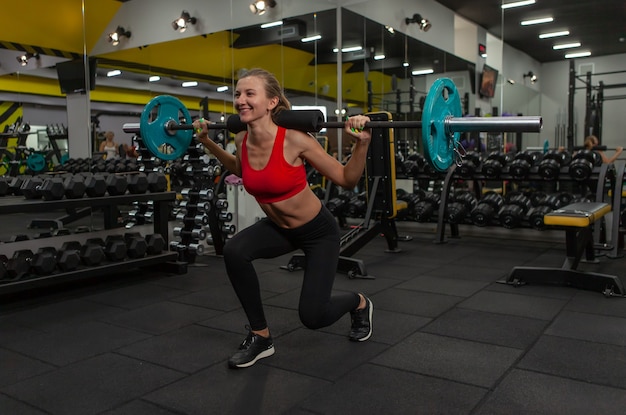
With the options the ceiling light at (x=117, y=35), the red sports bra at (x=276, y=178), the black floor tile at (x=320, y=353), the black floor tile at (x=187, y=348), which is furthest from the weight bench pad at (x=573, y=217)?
the ceiling light at (x=117, y=35)

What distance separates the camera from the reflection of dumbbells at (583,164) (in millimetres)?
4363

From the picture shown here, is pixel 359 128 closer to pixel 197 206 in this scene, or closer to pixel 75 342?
pixel 75 342

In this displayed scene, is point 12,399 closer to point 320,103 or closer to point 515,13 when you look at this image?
point 320,103

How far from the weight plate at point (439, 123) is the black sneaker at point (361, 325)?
2.46 feet

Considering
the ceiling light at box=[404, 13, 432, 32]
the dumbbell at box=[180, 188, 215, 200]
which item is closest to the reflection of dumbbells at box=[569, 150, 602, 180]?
the dumbbell at box=[180, 188, 215, 200]

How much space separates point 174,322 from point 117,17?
4711 millimetres

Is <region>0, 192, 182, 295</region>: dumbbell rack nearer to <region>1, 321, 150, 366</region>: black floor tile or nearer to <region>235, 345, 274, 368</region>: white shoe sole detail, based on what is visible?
<region>1, 321, 150, 366</region>: black floor tile

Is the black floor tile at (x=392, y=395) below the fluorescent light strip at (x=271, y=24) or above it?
below

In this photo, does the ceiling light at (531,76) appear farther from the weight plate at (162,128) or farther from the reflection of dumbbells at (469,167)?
the weight plate at (162,128)

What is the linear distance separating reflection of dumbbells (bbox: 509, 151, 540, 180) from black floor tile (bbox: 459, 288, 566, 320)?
1853 millimetres

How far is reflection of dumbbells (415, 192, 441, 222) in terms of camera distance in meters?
5.06

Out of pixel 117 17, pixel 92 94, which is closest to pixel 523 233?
pixel 92 94

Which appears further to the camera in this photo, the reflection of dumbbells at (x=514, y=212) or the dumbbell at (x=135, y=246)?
the reflection of dumbbells at (x=514, y=212)

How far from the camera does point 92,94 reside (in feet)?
18.5
